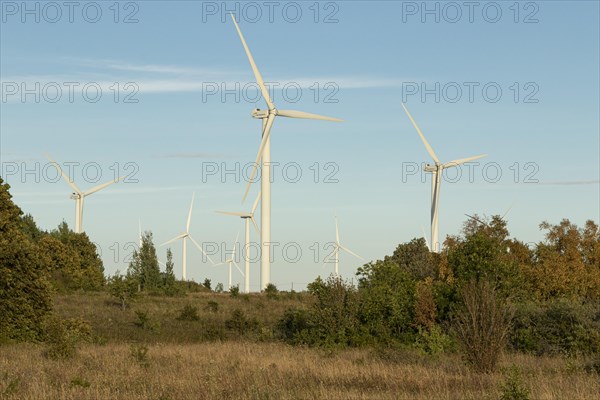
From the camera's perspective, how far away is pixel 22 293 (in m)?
38.4

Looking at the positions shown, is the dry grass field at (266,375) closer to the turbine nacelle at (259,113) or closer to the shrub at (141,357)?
the shrub at (141,357)

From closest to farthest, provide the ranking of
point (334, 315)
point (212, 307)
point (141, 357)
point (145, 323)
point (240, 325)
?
point (141, 357), point (334, 315), point (240, 325), point (145, 323), point (212, 307)

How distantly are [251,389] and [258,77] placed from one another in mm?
46048

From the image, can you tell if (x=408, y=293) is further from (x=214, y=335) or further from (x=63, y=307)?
(x=63, y=307)

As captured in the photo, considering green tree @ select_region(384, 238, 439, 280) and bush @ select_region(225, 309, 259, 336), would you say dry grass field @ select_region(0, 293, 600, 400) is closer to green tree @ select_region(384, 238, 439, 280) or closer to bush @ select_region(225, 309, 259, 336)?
bush @ select_region(225, 309, 259, 336)

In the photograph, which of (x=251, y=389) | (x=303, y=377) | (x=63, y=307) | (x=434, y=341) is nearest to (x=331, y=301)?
(x=434, y=341)

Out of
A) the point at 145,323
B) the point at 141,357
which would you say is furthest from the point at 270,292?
the point at 141,357

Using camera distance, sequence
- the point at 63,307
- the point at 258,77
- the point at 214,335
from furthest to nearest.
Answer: the point at 258,77 < the point at 63,307 < the point at 214,335

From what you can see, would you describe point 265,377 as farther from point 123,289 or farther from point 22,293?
point 123,289

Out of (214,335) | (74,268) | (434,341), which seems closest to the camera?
(434,341)

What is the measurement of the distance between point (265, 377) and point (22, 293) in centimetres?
1984

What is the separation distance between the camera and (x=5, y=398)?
17.8m

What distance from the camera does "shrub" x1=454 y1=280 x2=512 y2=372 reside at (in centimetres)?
2403

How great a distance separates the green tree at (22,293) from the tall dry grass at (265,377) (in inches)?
279
